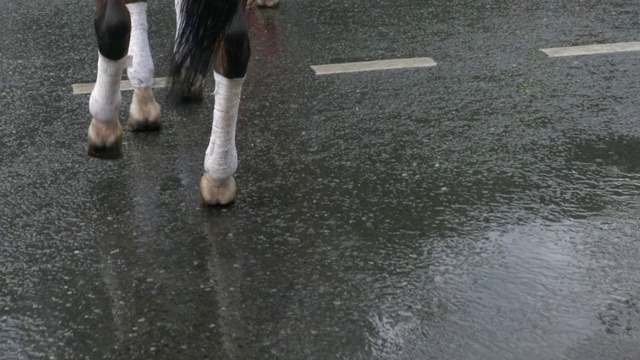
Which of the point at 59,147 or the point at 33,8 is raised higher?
the point at 59,147

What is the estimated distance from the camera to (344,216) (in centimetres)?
408

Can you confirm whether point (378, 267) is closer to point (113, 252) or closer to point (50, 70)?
point (113, 252)

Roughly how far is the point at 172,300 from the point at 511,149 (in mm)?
1896

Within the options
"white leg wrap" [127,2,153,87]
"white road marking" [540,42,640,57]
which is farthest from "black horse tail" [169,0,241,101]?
"white road marking" [540,42,640,57]

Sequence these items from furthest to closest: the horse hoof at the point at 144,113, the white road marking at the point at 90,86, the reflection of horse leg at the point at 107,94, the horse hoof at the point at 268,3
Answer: the horse hoof at the point at 268,3 → the white road marking at the point at 90,86 → the horse hoof at the point at 144,113 → the reflection of horse leg at the point at 107,94

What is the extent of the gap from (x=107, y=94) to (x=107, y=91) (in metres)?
0.01

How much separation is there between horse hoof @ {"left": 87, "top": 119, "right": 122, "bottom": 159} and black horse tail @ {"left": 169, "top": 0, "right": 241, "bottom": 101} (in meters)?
0.44

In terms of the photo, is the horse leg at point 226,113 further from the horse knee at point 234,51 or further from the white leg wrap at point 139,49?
the white leg wrap at point 139,49

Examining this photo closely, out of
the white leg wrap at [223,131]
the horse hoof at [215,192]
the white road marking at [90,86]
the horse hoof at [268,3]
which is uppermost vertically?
the white leg wrap at [223,131]

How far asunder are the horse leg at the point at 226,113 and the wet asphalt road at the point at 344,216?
0.09m

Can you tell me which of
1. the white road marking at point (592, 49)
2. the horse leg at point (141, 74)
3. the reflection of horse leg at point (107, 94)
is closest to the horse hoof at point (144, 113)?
the horse leg at point (141, 74)

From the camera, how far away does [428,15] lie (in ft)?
23.5

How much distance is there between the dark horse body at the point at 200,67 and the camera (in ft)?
12.0

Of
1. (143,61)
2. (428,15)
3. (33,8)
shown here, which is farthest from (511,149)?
(33,8)
